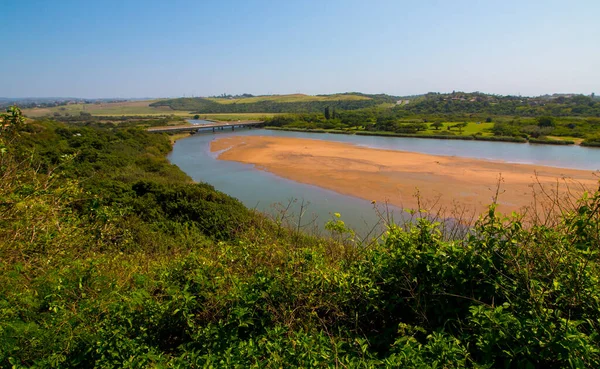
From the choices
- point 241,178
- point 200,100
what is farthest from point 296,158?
point 200,100

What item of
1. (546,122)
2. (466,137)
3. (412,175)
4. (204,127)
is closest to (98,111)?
(204,127)

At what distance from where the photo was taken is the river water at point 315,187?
1427 centimetres

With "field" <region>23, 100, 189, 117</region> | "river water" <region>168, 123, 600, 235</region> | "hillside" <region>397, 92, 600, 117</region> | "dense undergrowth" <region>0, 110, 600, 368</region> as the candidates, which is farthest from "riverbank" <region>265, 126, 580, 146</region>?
"field" <region>23, 100, 189, 117</region>

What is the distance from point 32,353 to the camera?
2.66 metres

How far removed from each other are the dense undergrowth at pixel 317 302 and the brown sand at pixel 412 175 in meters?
10.8

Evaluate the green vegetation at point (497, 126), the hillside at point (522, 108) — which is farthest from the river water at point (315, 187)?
the hillside at point (522, 108)

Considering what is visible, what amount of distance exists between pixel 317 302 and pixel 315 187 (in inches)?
647

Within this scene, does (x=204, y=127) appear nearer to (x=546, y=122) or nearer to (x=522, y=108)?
(x=546, y=122)

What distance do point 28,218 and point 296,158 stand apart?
26255 mm

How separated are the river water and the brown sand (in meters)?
1.49

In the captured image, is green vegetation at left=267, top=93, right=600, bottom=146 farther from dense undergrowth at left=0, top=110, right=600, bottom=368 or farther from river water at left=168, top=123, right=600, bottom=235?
dense undergrowth at left=0, top=110, right=600, bottom=368

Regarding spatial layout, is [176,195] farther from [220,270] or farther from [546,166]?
[546,166]

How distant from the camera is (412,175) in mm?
21719

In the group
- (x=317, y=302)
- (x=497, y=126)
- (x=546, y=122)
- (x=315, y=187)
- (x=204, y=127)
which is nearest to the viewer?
(x=317, y=302)
